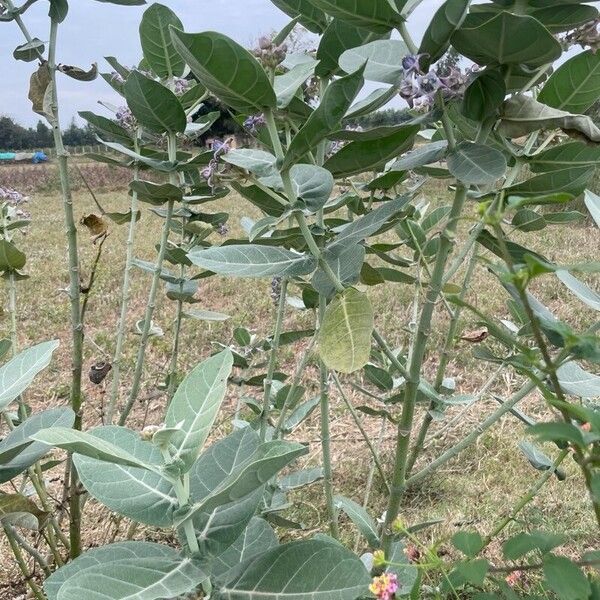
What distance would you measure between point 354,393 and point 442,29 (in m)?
2.54

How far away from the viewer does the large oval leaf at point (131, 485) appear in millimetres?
613

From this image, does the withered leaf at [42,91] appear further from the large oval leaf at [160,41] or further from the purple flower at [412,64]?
the purple flower at [412,64]

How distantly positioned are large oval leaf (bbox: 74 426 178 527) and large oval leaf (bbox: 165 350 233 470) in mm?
41

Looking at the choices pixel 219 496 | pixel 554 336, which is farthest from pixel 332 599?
pixel 554 336

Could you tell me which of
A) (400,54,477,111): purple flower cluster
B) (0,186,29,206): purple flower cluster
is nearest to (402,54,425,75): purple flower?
(400,54,477,111): purple flower cluster

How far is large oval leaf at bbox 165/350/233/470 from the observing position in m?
0.61

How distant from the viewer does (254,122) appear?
2.53 feet

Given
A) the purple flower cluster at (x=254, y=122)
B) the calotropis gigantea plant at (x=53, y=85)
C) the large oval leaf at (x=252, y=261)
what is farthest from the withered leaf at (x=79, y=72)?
the large oval leaf at (x=252, y=261)

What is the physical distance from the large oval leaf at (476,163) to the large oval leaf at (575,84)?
11cm

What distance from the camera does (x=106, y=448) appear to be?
0.51m

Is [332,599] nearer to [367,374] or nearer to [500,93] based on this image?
[500,93]

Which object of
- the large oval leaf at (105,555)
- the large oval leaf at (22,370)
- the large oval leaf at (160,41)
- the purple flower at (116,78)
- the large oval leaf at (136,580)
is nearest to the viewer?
the large oval leaf at (136,580)

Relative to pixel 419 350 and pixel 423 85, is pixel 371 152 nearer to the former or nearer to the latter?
pixel 423 85

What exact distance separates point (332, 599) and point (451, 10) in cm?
49
